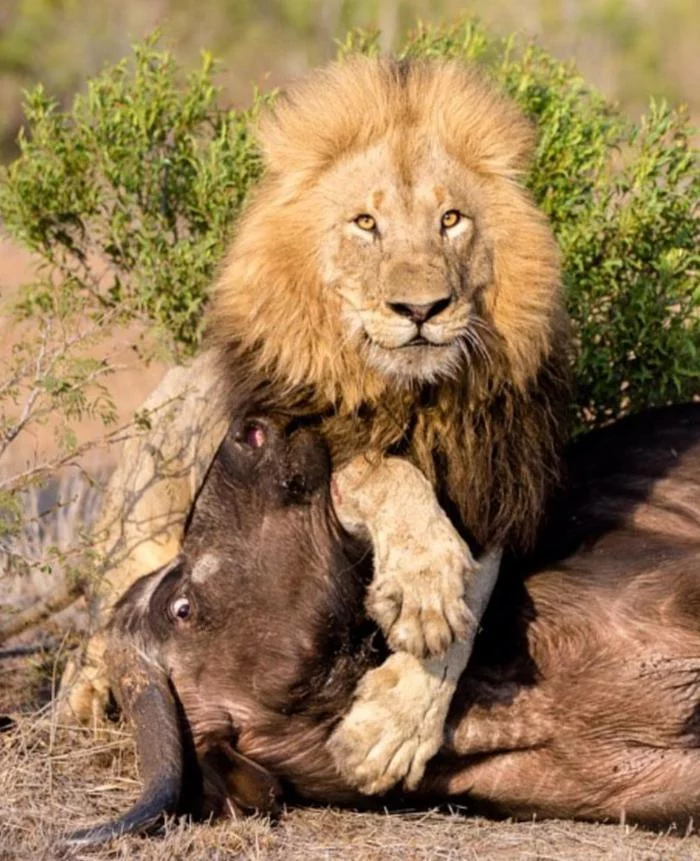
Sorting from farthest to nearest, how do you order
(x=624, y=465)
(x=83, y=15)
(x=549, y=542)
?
1. (x=83, y=15)
2. (x=624, y=465)
3. (x=549, y=542)

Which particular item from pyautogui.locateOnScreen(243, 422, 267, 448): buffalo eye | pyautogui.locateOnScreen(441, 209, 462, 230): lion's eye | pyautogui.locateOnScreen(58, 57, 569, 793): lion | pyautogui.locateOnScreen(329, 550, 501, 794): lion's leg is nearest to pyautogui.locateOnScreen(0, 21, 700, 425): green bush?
pyautogui.locateOnScreen(58, 57, 569, 793): lion

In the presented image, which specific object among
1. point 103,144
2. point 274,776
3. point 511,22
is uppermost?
point 511,22

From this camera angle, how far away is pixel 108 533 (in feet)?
Answer: 17.5

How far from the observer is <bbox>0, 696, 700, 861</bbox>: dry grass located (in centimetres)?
398

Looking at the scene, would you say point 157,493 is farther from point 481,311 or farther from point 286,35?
point 286,35

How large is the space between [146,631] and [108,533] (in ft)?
2.74

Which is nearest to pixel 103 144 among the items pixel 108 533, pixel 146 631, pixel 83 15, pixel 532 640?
pixel 108 533

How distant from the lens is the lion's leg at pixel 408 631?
154 inches

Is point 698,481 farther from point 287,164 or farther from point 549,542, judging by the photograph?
point 287,164

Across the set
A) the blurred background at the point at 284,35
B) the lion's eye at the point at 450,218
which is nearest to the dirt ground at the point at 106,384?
the lion's eye at the point at 450,218

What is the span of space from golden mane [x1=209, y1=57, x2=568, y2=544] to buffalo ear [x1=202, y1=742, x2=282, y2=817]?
79cm

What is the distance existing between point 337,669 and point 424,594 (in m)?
0.49

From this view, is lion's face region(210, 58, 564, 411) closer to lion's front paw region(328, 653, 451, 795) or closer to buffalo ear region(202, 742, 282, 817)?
lion's front paw region(328, 653, 451, 795)

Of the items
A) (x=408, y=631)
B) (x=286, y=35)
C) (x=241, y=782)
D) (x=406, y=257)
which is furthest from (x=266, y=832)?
(x=286, y=35)
